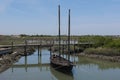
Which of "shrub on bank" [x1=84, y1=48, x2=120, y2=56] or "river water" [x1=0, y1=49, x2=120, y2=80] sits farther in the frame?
"shrub on bank" [x1=84, y1=48, x2=120, y2=56]

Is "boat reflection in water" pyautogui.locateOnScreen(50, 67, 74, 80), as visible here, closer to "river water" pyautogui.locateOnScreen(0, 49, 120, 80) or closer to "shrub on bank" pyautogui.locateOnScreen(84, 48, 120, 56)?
"river water" pyautogui.locateOnScreen(0, 49, 120, 80)

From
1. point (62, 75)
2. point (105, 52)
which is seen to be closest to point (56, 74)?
point (62, 75)

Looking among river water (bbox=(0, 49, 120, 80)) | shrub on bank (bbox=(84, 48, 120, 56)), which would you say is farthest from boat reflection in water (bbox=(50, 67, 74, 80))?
shrub on bank (bbox=(84, 48, 120, 56))

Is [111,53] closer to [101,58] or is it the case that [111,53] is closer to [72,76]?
[101,58]

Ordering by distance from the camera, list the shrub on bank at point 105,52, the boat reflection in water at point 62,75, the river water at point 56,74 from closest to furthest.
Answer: the boat reflection in water at point 62,75
the river water at point 56,74
the shrub on bank at point 105,52

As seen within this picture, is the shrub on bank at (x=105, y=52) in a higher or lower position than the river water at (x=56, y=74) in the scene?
higher

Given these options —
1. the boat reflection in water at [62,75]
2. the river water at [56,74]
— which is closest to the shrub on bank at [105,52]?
the river water at [56,74]

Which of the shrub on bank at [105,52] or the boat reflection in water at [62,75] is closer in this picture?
the boat reflection in water at [62,75]

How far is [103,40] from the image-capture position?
75500 mm

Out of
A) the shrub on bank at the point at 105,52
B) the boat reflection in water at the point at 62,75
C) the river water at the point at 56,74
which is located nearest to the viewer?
the boat reflection in water at the point at 62,75

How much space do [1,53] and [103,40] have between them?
Result: 30664mm

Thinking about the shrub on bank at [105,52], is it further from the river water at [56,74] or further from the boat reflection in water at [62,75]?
the boat reflection in water at [62,75]

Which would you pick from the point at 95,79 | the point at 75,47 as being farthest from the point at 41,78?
the point at 75,47

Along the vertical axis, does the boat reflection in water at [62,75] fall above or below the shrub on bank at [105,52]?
below
